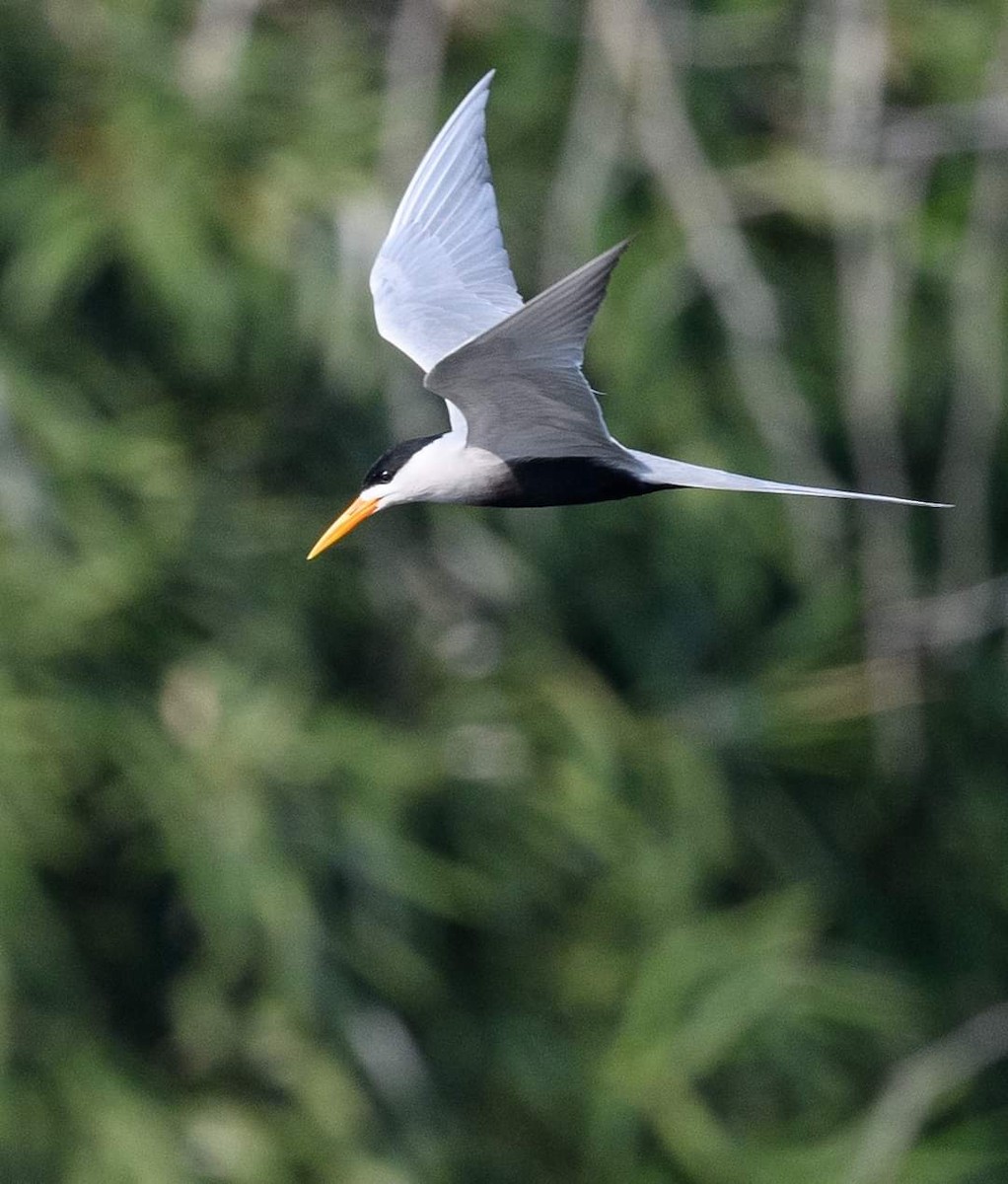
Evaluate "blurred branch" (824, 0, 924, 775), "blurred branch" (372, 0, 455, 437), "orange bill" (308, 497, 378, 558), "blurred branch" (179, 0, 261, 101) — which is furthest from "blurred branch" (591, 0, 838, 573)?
"orange bill" (308, 497, 378, 558)

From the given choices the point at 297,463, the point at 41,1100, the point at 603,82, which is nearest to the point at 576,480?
the point at 603,82

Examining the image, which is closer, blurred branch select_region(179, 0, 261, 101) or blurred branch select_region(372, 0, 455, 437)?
blurred branch select_region(372, 0, 455, 437)

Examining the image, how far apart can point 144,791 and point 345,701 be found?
0.85 metres

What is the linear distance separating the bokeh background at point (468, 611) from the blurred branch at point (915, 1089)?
0.02m

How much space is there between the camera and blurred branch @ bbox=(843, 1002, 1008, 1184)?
253 inches

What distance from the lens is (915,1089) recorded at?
6637 millimetres

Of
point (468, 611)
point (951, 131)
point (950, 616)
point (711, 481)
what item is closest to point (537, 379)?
point (711, 481)

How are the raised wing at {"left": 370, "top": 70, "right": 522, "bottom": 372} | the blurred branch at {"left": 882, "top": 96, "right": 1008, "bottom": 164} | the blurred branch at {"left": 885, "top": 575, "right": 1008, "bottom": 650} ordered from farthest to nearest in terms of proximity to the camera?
the blurred branch at {"left": 885, "top": 575, "right": 1008, "bottom": 650}
the blurred branch at {"left": 882, "top": 96, "right": 1008, "bottom": 164}
the raised wing at {"left": 370, "top": 70, "right": 522, "bottom": 372}

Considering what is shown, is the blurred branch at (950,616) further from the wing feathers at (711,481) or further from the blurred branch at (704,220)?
the wing feathers at (711,481)

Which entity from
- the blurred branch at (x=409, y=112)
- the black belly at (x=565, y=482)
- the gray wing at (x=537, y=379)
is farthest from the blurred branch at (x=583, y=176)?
the gray wing at (x=537, y=379)

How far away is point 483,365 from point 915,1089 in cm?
418

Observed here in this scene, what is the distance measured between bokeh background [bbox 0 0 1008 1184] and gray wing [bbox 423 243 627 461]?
2.41 m

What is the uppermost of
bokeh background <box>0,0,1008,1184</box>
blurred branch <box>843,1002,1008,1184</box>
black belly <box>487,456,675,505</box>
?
black belly <box>487,456,675,505</box>

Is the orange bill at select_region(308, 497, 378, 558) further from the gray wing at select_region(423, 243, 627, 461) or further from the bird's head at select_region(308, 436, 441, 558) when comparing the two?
the gray wing at select_region(423, 243, 627, 461)
